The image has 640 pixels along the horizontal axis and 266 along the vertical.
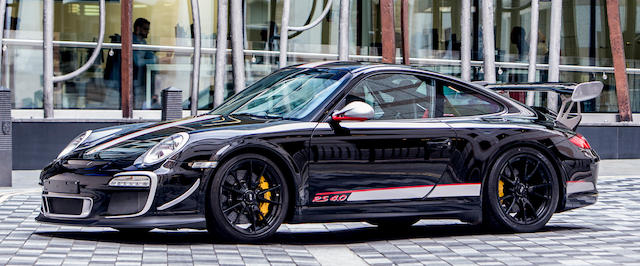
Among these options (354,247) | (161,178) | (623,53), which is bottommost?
(354,247)

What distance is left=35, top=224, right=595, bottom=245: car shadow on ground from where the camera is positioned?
25.0ft

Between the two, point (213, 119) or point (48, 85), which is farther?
point (48, 85)

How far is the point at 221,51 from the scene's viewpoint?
18.4m

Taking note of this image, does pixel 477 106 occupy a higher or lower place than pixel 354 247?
higher

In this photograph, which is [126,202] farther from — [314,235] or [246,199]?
[314,235]

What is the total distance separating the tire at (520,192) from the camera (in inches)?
324

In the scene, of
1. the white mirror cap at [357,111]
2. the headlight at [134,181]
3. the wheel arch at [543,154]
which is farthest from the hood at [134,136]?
the wheel arch at [543,154]

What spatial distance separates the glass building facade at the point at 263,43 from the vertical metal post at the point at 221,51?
0.43ft

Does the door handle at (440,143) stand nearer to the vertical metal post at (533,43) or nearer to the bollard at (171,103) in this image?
the bollard at (171,103)

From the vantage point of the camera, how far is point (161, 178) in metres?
6.96

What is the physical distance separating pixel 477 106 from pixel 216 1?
10630 millimetres

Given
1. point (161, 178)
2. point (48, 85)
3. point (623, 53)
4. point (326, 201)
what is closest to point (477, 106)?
point (326, 201)

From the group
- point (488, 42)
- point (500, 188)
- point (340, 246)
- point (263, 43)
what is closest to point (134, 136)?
point (340, 246)

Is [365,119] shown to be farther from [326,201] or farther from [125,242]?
[125,242]
